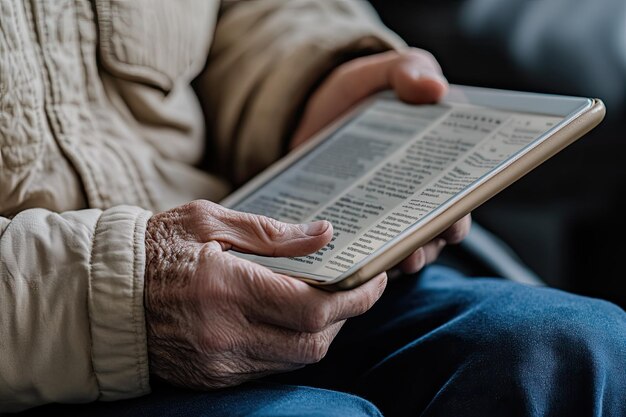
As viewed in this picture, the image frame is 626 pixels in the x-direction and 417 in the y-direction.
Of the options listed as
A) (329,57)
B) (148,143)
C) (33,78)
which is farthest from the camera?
(329,57)

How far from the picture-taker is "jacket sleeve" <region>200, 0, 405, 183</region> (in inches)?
30.8

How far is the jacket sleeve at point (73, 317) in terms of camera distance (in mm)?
485

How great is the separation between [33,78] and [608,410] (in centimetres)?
45

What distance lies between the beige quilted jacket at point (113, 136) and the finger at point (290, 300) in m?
0.07

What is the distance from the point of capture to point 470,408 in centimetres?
52

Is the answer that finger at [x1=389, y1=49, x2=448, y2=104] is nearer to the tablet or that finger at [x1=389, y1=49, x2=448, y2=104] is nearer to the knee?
the tablet

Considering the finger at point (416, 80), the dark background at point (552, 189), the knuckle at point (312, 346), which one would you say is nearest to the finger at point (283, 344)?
the knuckle at point (312, 346)

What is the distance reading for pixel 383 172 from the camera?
608mm

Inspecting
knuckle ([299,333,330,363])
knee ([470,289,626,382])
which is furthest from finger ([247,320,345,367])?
knee ([470,289,626,382])

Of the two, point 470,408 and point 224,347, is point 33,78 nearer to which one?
point 224,347

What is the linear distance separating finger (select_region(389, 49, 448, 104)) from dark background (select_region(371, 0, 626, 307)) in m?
0.45

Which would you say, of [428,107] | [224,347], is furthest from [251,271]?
[428,107]

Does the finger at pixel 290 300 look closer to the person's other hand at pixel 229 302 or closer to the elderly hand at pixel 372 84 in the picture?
the person's other hand at pixel 229 302

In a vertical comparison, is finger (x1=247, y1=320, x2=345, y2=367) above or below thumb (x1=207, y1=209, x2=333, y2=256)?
below
